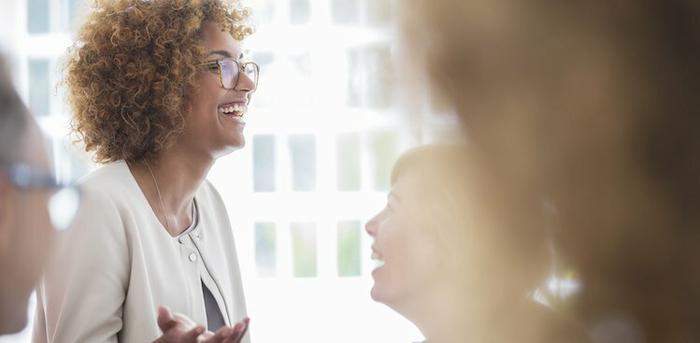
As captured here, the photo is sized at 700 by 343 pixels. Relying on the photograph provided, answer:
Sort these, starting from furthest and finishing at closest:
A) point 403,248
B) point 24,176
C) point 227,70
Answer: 1. point 227,70
2. point 24,176
3. point 403,248

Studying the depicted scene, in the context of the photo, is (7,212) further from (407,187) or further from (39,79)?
(39,79)

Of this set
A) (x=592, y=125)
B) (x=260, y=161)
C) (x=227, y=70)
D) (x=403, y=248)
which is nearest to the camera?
(x=592, y=125)

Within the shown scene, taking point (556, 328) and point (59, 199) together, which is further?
point (59, 199)

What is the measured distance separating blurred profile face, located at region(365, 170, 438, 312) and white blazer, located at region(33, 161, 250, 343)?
31.5 inches

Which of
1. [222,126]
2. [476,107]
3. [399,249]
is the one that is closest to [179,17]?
[222,126]

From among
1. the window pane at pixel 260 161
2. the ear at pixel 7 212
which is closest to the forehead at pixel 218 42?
the ear at pixel 7 212

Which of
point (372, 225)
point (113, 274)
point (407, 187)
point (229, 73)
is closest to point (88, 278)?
point (113, 274)

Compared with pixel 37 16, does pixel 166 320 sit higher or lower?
lower

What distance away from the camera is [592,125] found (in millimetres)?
126

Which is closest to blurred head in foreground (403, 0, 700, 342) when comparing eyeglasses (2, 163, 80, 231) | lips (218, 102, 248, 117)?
eyeglasses (2, 163, 80, 231)

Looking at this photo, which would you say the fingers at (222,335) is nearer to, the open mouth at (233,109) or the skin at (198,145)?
the skin at (198,145)

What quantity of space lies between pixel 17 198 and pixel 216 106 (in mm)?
746

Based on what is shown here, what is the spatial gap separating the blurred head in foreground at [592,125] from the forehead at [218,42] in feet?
4.69

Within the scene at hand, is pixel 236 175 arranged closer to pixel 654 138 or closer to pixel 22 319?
pixel 22 319
